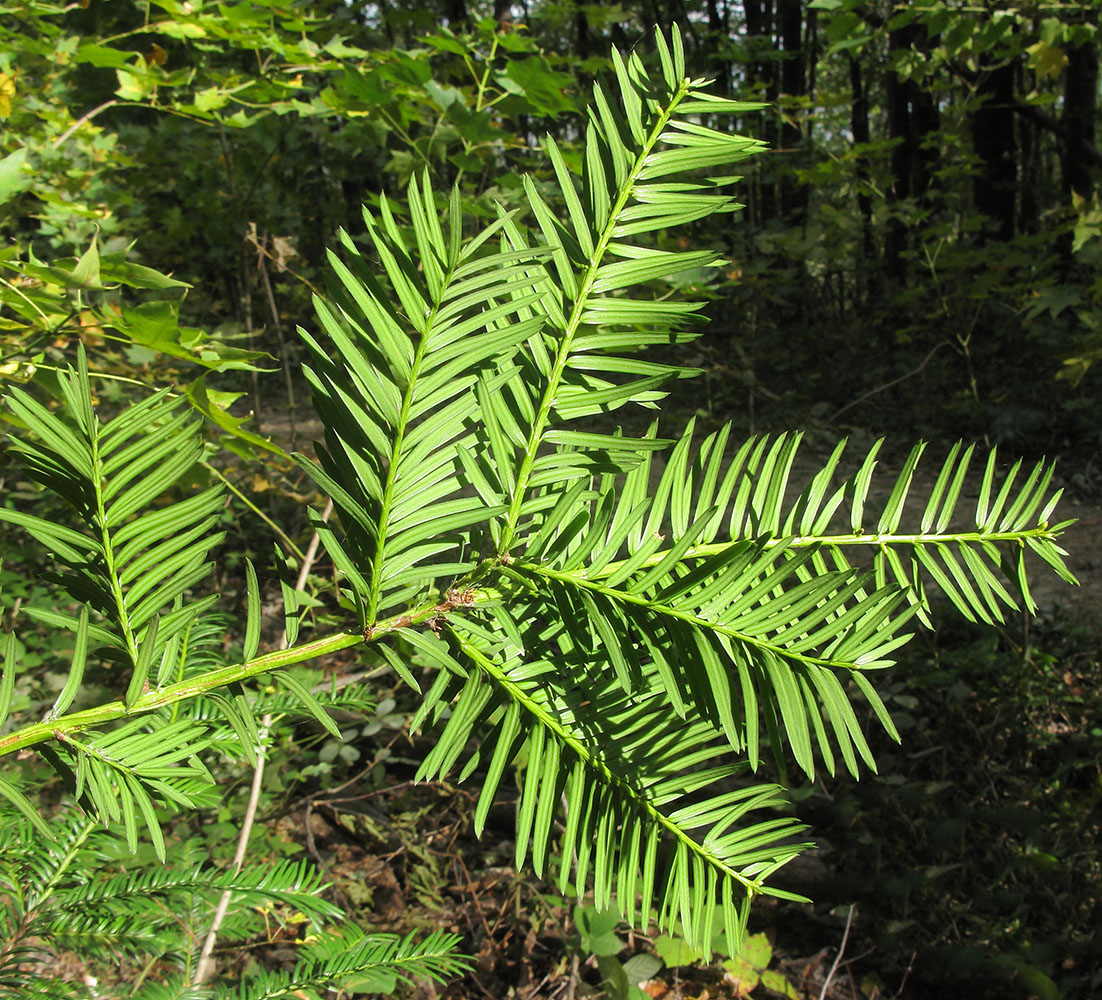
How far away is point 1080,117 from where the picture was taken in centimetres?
469

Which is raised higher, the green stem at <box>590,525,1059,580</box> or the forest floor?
the green stem at <box>590,525,1059,580</box>

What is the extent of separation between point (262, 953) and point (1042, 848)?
2103 millimetres

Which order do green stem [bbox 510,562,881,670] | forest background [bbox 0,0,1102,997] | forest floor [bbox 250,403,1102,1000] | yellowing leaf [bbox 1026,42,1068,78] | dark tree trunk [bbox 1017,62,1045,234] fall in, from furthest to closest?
dark tree trunk [bbox 1017,62,1045,234] < yellowing leaf [bbox 1026,42,1068,78] < forest floor [bbox 250,403,1102,1000] < forest background [bbox 0,0,1102,997] < green stem [bbox 510,562,881,670]

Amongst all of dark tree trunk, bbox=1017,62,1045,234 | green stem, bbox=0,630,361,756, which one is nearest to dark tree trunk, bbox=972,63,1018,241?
dark tree trunk, bbox=1017,62,1045,234

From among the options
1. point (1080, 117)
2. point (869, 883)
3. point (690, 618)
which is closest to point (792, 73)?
point (1080, 117)

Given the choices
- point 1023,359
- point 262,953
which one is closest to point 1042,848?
point 262,953

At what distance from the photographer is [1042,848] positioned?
224 cm

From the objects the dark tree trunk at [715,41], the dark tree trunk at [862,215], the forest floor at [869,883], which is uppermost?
the dark tree trunk at [715,41]

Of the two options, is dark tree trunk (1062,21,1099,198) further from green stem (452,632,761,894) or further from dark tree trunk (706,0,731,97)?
green stem (452,632,761,894)

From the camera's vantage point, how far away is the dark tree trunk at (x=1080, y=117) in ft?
14.5

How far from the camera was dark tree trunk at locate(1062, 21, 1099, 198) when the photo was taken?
14.5 feet

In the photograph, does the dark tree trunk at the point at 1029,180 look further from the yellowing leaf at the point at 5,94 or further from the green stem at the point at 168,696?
the green stem at the point at 168,696

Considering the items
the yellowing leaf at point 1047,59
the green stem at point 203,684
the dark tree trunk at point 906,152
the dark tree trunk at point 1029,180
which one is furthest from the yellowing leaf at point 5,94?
the dark tree trunk at point 1029,180

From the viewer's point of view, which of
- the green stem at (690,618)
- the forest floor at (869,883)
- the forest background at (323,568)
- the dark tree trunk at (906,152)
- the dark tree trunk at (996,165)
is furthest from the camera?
the dark tree trunk at (906,152)
